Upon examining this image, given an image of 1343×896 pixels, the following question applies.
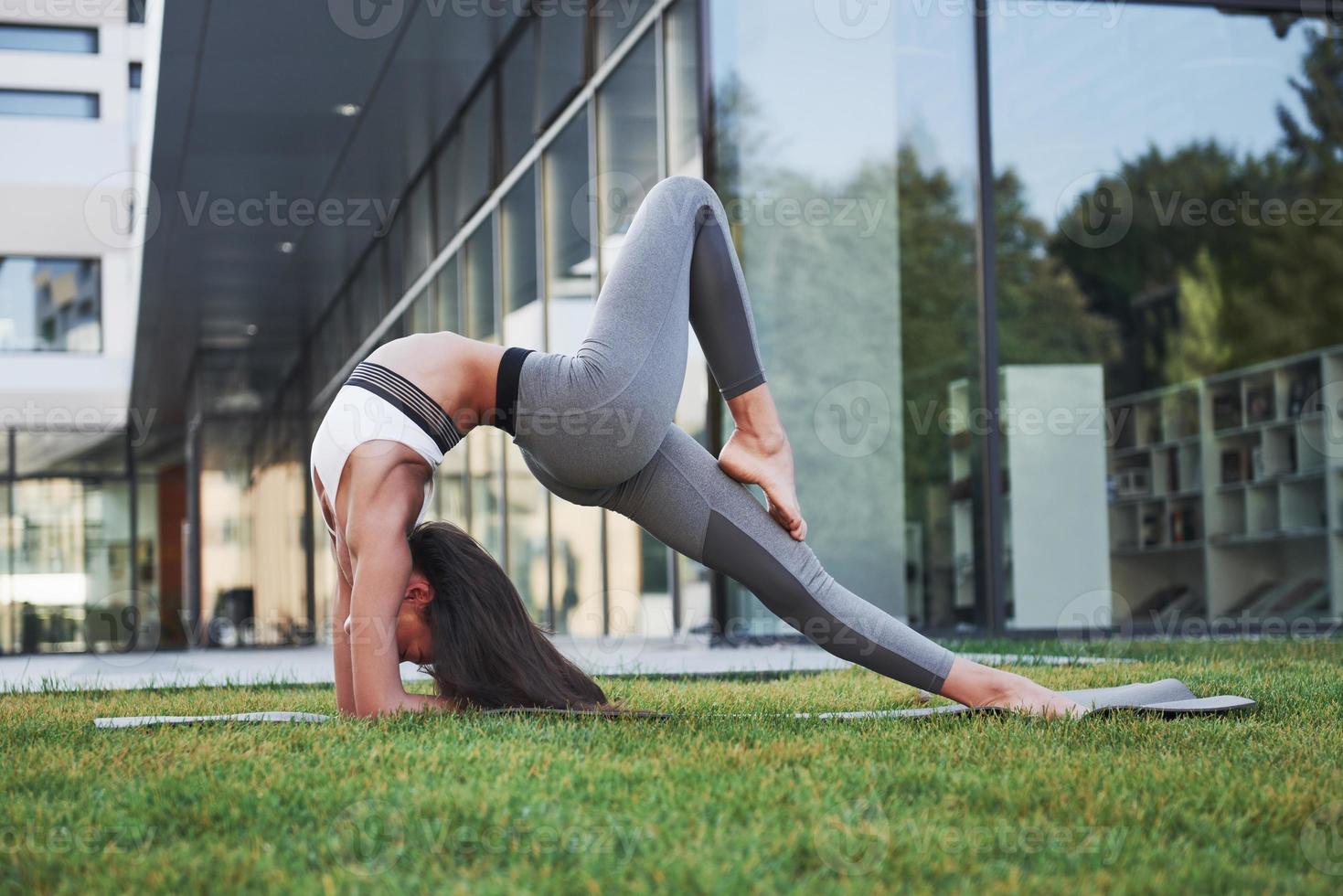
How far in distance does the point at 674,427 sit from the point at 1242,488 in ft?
22.7

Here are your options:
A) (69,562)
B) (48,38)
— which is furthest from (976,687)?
(48,38)

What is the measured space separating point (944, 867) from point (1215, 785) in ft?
2.16

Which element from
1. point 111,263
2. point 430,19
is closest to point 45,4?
point 111,263

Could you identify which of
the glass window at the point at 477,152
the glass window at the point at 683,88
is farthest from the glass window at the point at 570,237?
the glass window at the point at 683,88

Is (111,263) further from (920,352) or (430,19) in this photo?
(920,352)

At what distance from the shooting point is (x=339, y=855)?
152 cm

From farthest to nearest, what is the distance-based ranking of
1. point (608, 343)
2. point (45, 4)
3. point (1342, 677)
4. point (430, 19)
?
point (45, 4), point (430, 19), point (1342, 677), point (608, 343)

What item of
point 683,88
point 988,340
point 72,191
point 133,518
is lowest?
point 133,518

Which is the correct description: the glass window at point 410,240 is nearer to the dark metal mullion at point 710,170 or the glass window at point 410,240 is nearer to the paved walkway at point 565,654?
the dark metal mullion at point 710,170

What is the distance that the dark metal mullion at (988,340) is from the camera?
255 inches

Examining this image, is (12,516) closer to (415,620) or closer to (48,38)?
(48,38)

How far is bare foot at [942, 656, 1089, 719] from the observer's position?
260 centimetres

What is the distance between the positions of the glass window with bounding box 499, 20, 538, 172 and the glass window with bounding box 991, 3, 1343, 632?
9.49 feet

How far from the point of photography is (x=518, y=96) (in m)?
8.37
